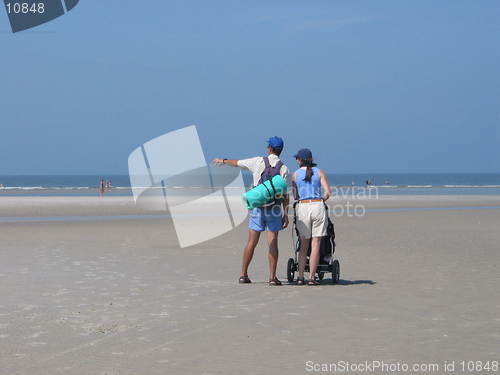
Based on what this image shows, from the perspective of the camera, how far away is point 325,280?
31.3 ft

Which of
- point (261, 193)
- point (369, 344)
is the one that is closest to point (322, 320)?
point (369, 344)

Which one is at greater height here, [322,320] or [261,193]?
[261,193]

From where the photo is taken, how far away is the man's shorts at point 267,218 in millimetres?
8391

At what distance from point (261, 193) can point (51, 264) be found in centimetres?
446

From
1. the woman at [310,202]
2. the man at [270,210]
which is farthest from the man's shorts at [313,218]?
the man at [270,210]

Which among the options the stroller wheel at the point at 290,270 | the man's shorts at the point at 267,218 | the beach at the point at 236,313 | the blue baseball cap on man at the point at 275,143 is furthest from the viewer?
the stroller wheel at the point at 290,270

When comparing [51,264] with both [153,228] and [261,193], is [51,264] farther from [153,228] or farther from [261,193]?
[153,228]

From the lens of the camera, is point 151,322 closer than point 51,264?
Yes

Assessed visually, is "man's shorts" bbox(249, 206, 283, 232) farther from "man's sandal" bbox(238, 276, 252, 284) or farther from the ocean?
the ocean

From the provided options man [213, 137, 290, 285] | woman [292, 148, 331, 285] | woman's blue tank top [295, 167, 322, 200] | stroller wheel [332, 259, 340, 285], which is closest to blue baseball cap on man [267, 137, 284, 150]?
man [213, 137, 290, 285]

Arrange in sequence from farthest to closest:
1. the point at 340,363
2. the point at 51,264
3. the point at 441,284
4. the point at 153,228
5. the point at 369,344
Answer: the point at 153,228 → the point at 51,264 → the point at 441,284 → the point at 369,344 → the point at 340,363

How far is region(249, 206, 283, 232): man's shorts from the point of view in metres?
8.39

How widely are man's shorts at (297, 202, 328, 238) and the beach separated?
72cm

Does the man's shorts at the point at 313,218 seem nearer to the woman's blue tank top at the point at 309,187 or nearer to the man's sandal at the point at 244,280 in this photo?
the woman's blue tank top at the point at 309,187
